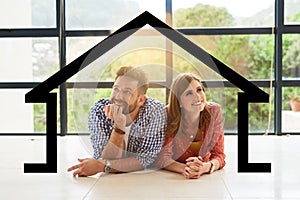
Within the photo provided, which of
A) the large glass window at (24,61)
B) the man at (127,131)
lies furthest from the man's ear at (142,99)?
the large glass window at (24,61)

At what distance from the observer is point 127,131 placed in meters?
2.67

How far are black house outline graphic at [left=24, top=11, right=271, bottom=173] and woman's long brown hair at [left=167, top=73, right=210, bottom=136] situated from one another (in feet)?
0.91

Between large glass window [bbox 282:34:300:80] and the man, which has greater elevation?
large glass window [bbox 282:34:300:80]

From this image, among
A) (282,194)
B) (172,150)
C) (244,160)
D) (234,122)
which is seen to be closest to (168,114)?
(172,150)

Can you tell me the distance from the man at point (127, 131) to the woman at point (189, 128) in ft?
0.24

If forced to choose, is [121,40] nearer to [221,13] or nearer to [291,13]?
[221,13]

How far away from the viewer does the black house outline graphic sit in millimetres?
2520

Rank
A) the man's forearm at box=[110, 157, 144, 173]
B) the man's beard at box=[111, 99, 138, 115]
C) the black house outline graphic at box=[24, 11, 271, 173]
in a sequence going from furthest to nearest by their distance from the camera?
1. the man's forearm at box=[110, 157, 144, 173]
2. the man's beard at box=[111, 99, 138, 115]
3. the black house outline graphic at box=[24, 11, 271, 173]

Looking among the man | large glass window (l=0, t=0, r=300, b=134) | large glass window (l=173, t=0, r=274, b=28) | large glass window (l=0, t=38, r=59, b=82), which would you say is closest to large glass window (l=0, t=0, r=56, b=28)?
large glass window (l=0, t=0, r=300, b=134)

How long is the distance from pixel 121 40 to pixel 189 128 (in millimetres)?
659

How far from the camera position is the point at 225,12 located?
4.94 metres

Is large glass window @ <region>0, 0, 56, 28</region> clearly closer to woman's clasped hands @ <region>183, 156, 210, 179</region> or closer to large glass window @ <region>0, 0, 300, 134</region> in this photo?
large glass window @ <region>0, 0, 300, 134</region>

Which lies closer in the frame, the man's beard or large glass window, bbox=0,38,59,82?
the man's beard

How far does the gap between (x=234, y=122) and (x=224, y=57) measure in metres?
0.68
